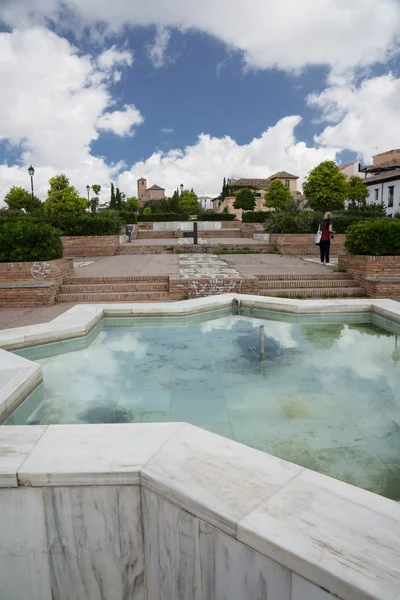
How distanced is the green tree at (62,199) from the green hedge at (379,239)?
24.2m

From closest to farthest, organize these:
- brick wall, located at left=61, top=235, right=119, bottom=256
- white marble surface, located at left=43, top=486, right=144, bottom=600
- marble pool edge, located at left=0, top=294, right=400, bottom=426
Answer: white marble surface, located at left=43, top=486, right=144, bottom=600, marble pool edge, located at left=0, top=294, right=400, bottom=426, brick wall, located at left=61, top=235, right=119, bottom=256

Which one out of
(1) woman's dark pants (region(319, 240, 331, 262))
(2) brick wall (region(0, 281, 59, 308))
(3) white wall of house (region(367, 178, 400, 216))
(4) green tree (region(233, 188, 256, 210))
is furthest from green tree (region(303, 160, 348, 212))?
(4) green tree (region(233, 188, 256, 210))

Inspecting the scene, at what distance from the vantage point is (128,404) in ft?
12.5

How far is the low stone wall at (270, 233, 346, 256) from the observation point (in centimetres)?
1596

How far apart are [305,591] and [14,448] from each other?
1689 millimetres

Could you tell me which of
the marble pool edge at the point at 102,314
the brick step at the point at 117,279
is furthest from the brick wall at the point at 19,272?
the marble pool edge at the point at 102,314

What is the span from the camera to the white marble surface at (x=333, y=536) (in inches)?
57.0

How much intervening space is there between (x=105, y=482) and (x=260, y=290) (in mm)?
6992

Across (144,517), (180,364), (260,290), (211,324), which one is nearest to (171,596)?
(144,517)

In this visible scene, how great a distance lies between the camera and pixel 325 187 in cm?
2902

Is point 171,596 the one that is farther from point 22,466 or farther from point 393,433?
point 393,433

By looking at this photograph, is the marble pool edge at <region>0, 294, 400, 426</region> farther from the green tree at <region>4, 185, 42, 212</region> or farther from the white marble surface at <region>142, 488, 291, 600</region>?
the green tree at <region>4, 185, 42, 212</region>

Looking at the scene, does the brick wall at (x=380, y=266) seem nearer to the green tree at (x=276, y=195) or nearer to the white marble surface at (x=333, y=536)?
the white marble surface at (x=333, y=536)

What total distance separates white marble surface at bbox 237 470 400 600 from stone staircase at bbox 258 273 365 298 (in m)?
6.79
